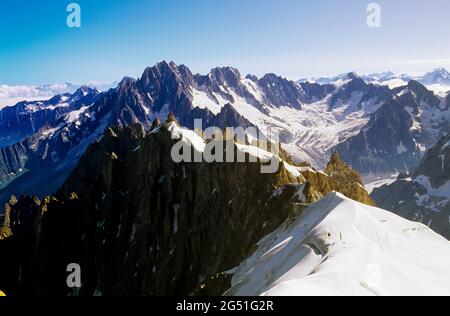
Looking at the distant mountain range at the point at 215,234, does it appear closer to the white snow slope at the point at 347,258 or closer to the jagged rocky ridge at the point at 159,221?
the white snow slope at the point at 347,258

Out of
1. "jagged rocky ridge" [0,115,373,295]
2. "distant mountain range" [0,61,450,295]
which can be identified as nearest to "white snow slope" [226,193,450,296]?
"distant mountain range" [0,61,450,295]

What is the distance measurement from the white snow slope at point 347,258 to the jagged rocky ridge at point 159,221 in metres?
11.5

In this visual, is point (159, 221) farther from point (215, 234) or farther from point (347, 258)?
point (347, 258)

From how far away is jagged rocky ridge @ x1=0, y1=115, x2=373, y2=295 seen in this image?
293 feet

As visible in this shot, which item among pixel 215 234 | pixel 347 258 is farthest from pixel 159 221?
pixel 347 258

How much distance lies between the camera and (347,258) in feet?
133

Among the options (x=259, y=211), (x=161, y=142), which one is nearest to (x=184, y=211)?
(x=161, y=142)

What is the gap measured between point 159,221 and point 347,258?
85779mm

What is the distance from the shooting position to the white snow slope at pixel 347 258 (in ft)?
110

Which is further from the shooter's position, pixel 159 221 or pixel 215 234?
pixel 159 221

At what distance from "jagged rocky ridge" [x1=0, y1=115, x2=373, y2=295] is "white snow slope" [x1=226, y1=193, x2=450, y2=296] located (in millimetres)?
11522

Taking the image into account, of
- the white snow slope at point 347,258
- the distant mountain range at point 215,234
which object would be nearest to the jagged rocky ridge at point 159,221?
the distant mountain range at point 215,234

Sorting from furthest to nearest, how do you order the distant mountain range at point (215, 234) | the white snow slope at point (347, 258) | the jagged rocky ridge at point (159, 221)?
the jagged rocky ridge at point (159, 221) < the distant mountain range at point (215, 234) < the white snow slope at point (347, 258)
